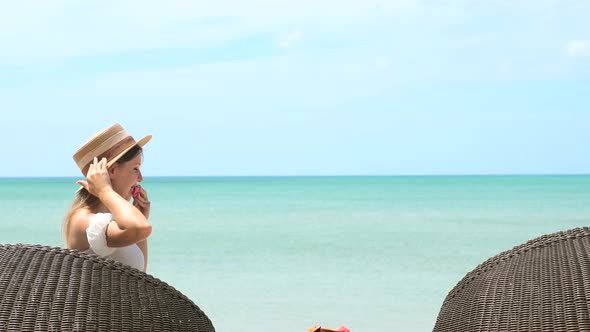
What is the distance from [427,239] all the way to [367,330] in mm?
11899

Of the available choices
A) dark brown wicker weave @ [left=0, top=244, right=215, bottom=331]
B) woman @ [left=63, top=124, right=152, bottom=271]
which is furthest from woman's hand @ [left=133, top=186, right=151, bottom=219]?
dark brown wicker weave @ [left=0, top=244, right=215, bottom=331]

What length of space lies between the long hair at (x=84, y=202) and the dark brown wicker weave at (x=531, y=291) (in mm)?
1465

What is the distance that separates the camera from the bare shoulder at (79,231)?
12.3ft

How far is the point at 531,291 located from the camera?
3.23m

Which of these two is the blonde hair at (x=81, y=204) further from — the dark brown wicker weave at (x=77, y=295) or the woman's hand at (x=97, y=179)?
the dark brown wicker weave at (x=77, y=295)

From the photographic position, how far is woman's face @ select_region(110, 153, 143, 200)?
3881mm

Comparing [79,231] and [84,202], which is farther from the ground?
[84,202]

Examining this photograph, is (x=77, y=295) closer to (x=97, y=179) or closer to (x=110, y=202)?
(x=110, y=202)

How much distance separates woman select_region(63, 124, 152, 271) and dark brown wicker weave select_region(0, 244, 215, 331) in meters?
0.42

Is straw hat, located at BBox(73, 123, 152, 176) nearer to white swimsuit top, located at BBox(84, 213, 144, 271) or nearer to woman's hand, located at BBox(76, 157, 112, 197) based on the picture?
woman's hand, located at BBox(76, 157, 112, 197)

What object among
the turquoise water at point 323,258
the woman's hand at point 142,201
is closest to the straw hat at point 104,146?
the woman's hand at point 142,201

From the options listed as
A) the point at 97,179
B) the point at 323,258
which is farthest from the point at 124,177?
the point at 323,258

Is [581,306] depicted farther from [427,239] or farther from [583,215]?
[583,215]

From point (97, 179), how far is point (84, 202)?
16 centimetres
